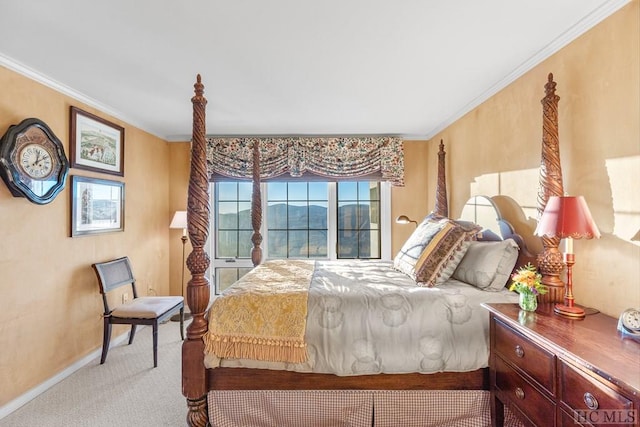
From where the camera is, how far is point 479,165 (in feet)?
9.35

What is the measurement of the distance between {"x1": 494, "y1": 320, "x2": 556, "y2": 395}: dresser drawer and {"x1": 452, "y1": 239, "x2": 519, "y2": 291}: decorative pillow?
1.27 feet

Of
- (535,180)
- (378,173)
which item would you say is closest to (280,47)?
(535,180)

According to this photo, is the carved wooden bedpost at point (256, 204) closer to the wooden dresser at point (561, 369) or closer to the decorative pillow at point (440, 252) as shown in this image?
the decorative pillow at point (440, 252)

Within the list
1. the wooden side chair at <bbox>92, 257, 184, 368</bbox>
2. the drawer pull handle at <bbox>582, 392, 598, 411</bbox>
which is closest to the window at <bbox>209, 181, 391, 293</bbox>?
the wooden side chair at <bbox>92, 257, 184, 368</bbox>

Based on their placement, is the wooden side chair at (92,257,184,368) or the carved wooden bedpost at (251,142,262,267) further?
the carved wooden bedpost at (251,142,262,267)

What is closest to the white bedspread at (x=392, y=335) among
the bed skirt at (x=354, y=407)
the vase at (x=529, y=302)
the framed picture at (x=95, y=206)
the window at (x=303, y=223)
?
the bed skirt at (x=354, y=407)

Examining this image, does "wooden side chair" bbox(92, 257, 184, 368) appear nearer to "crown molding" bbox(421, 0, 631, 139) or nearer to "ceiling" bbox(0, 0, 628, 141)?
"ceiling" bbox(0, 0, 628, 141)

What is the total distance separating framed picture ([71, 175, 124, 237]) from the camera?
2662 millimetres

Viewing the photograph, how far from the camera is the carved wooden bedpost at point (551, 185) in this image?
168cm

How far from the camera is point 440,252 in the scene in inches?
83.7

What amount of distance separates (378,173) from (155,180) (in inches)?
113

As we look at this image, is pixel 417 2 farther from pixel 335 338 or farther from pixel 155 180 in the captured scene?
pixel 155 180

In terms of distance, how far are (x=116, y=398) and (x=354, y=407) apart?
5.79 ft

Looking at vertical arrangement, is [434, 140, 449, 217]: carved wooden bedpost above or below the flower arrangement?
above
